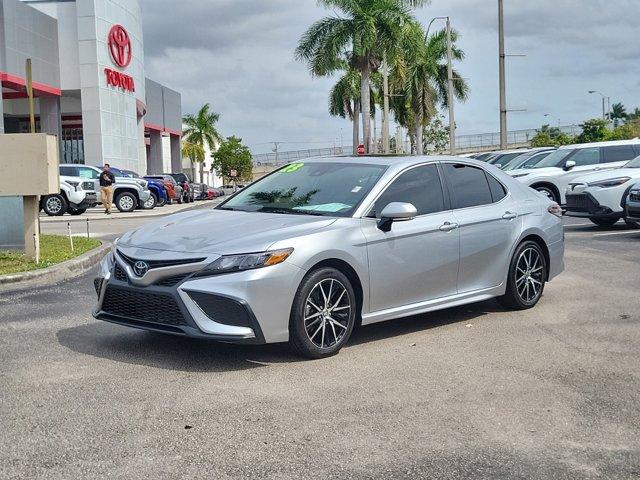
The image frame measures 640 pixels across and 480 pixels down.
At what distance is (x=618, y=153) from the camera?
20.7m

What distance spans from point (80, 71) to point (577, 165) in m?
34.4

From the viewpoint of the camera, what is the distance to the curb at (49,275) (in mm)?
10773

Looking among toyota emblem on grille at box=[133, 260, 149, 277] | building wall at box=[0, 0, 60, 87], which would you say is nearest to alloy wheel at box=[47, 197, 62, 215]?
building wall at box=[0, 0, 60, 87]

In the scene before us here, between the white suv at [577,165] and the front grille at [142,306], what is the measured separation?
50.2 ft

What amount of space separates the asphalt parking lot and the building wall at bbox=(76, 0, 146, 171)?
42.0 m

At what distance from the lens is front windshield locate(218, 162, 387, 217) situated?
277 inches

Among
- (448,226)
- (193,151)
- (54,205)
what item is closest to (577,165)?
(448,226)

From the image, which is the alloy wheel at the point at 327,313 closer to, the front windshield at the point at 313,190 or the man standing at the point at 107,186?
the front windshield at the point at 313,190

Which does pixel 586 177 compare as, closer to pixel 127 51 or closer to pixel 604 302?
pixel 604 302

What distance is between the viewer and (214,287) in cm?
595

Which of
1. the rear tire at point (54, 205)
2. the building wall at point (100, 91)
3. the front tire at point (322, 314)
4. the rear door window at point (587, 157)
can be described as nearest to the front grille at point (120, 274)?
the front tire at point (322, 314)

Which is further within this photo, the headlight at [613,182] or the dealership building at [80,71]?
the dealership building at [80,71]

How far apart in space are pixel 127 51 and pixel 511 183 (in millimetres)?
46262

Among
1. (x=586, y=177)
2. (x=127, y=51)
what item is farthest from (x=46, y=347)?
(x=127, y=51)
